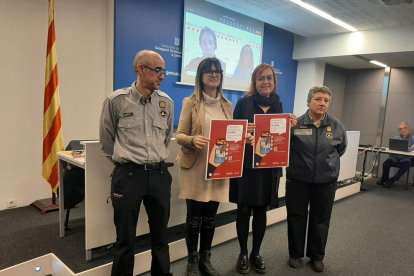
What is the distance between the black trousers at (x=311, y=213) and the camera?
2264 mm

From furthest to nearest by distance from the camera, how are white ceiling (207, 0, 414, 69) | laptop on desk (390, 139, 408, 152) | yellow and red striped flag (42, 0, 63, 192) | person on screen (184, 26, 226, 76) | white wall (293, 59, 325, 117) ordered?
white wall (293, 59, 325, 117) < laptop on desk (390, 139, 408, 152) < person on screen (184, 26, 226, 76) < white ceiling (207, 0, 414, 69) < yellow and red striped flag (42, 0, 63, 192)

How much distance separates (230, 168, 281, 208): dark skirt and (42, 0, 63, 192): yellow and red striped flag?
2.22m

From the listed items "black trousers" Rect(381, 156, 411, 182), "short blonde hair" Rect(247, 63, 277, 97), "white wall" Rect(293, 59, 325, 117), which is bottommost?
"black trousers" Rect(381, 156, 411, 182)

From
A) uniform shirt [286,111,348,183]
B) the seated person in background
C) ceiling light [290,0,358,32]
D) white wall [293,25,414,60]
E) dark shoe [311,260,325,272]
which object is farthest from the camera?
the seated person in background

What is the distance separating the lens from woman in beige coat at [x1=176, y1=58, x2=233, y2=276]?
6.12 feet

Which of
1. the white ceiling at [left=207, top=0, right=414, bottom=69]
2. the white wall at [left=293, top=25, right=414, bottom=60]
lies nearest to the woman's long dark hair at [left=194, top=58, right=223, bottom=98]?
the white ceiling at [left=207, top=0, right=414, bottom=69]

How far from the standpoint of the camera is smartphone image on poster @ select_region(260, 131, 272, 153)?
6.68 ft

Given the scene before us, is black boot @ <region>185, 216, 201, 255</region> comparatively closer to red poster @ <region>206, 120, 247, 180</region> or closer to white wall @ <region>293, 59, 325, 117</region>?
red poster @ <region>206, 120, 247, 180</region>

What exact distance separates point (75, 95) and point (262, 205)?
2859mm

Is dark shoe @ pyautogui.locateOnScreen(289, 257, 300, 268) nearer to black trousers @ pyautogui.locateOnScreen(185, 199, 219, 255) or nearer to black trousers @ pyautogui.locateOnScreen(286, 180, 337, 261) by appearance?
black trousers @ pyautogui.locateOnScreen(286, 180, 337, 261)

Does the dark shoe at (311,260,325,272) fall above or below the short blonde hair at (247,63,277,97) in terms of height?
below

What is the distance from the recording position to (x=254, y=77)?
207cm

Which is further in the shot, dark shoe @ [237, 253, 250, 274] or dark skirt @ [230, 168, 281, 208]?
dark shoe @ [237, 253, 250, 274]

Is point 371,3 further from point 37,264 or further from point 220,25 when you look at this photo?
point 37,264
